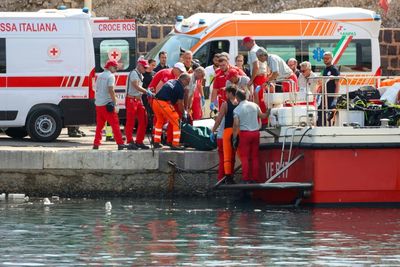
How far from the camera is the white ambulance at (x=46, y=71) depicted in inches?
1120

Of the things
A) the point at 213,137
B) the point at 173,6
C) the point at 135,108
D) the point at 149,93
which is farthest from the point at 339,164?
the point at 173,6

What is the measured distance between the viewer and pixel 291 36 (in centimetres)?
3180

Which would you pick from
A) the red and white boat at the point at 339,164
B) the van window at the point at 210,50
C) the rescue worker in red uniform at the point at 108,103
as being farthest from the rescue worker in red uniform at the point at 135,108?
the van window at the point at 210,50

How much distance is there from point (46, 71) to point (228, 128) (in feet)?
16.6

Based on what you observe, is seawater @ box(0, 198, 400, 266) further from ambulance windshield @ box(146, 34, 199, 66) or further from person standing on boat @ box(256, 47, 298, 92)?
ambulance windshield @ box(146, 34, 199, 66)

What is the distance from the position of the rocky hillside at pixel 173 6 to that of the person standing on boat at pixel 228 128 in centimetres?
1455

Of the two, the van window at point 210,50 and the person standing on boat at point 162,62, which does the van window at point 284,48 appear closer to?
the van window at point 210,50

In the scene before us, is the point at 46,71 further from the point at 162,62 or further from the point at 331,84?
the point at 331,84

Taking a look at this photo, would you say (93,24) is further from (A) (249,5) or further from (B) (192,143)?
(A) (249,5)

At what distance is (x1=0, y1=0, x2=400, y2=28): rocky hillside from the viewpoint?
3900 cm

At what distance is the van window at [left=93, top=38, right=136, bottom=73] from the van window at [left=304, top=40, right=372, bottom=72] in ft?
11.4

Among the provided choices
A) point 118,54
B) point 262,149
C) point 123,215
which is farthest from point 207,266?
point 118,54

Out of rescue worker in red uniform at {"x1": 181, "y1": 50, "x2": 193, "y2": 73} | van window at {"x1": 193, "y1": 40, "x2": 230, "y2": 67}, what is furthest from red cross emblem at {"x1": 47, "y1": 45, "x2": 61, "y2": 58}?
van window at {"x1": 193, "y1": 40, "x2": 230, "y2": 67}

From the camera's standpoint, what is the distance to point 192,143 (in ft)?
85.7
